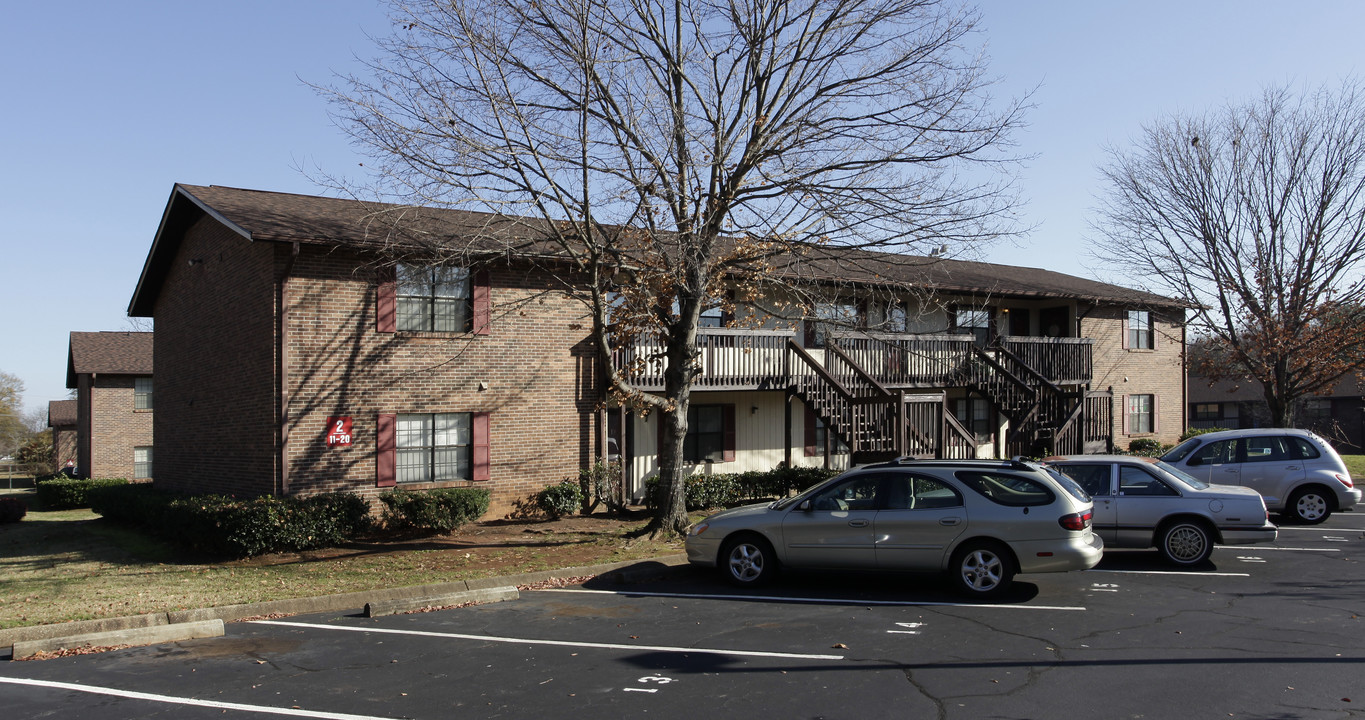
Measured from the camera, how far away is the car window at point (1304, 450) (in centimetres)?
1595

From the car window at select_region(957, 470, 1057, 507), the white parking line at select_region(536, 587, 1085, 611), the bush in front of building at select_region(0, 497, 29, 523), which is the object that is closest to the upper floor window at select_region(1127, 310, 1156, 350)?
the car window at select_region(957, 470, 1057, 507)

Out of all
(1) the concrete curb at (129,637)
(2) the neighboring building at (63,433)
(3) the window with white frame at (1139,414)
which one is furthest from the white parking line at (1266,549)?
(2) the neighboring building at (63,433)

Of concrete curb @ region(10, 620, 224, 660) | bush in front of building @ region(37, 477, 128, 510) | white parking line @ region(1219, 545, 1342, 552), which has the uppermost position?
white parking line @ region(1219, 545, 1342, 552)

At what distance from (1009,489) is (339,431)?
11340mm

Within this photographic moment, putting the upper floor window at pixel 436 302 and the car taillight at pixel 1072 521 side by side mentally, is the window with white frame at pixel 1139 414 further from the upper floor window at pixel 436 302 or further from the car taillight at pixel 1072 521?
the car taillight at pixel 1072 521

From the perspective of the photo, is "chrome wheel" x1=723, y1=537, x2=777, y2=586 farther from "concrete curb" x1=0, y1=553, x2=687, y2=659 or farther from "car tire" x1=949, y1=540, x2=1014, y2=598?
"car tire" x1=949, y1=540, x2=1014, y2=598

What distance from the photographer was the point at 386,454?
A: 55.2 ft

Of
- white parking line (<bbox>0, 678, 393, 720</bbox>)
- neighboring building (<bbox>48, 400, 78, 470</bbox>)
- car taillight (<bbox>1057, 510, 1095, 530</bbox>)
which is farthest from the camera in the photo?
neighboring building (<bbox>48, 400, 78, 470</bbox>)

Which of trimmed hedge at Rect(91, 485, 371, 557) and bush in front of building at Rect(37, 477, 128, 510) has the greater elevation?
trimmed hedge at Rect(91, 485, 371, 557)

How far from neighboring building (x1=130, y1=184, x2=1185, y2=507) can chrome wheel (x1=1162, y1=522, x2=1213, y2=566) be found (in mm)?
5227

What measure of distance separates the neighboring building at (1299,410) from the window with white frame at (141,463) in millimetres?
43246

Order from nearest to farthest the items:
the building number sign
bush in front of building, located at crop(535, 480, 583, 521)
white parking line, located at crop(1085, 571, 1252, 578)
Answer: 1. white parking line, located at crop(1085, 571, 1252, 578)
2. the building number sign
3. bush in front of building, located at crop(535, 480, 583, 521)

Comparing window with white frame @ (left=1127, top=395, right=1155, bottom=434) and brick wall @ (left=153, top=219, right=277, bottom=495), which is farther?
window with white frame @ (left=1127, top=395, right=1155, bottom=434)

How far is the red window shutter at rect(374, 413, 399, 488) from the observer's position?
1675cm
